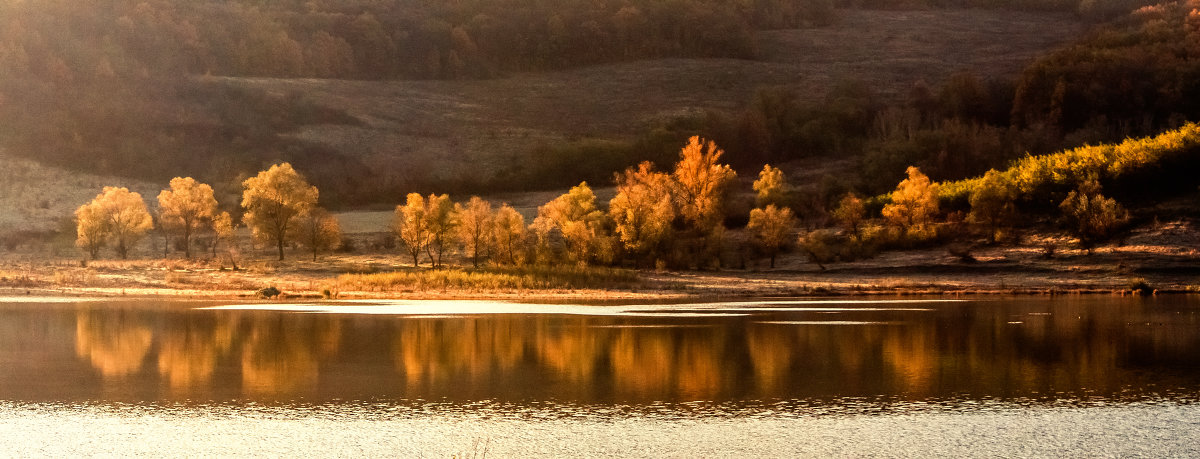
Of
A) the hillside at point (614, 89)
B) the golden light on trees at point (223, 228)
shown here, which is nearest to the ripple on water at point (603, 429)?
the golden light on trees at point (223, 228)

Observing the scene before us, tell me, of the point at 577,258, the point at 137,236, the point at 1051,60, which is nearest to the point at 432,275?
the point at 577,258

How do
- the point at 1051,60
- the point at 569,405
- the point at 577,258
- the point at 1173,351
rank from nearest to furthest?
1. the point at 569,405
2. the point at 1173,351
3. the point at 577,258
4. the point at 1051,60

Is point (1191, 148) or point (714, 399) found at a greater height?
point (1191, 148)

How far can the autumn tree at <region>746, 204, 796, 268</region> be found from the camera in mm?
66875

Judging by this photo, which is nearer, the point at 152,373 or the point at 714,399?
the point at 714,399

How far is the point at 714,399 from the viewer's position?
22484 millimetres

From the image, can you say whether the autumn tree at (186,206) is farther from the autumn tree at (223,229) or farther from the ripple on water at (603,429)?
the ripple on water at (603,429)

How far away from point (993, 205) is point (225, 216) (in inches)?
1904

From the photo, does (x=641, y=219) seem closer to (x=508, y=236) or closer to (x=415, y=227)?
(x=508, y=236)

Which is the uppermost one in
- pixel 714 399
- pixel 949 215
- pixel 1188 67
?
pixel 1188 67

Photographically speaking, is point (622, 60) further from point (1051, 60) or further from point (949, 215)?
point (949, 215)

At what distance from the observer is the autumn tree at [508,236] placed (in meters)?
65.1

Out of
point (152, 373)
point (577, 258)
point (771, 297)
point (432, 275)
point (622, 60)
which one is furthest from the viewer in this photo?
point (622, 60)

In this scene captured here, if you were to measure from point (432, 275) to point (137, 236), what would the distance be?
26.6m
